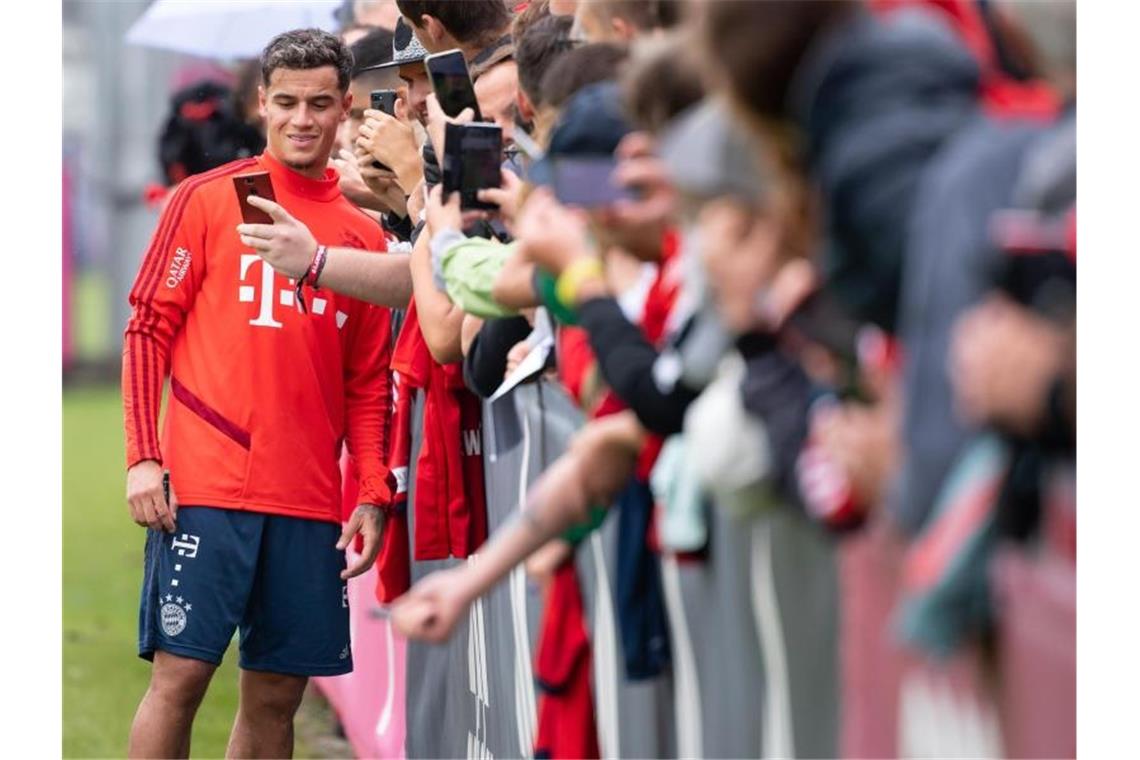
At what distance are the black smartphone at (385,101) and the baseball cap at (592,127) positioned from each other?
9.57 feet

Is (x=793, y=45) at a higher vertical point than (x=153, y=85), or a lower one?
lower

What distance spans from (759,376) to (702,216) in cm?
19

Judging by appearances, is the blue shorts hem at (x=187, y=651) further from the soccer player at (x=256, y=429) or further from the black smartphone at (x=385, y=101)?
the black smartphone at (x=385, y=101)

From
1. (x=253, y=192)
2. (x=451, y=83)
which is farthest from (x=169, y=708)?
(x=451, y=83)

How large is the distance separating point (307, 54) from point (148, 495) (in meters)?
1.27

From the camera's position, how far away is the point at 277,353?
593cm

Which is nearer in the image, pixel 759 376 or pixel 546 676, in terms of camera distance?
pixel 759 376

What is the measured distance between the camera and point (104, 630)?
37.1 ft

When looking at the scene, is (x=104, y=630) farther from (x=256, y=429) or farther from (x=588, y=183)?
(x=588, y=183)

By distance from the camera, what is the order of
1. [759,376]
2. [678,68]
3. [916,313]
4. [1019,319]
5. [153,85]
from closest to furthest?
[1019,319]
[916,313]
[759,376]
[678,68]
[153,85]

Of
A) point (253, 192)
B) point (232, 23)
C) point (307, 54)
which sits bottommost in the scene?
point (253, 192)
